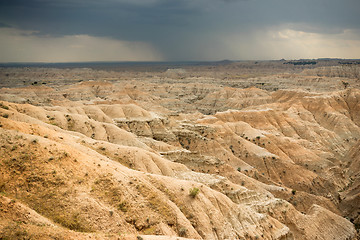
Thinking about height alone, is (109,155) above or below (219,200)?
above

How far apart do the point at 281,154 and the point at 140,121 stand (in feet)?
98.9

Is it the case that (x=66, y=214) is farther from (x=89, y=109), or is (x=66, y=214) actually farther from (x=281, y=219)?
(x=89, y=109)

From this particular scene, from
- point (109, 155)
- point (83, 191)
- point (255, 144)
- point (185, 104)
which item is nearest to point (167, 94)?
point (185, 104)

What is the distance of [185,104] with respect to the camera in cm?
13725

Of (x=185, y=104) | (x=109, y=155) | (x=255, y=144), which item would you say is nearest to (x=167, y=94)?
(x=185, y=104)

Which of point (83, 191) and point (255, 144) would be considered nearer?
point (83, 191)

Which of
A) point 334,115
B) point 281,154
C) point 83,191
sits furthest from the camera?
point 334,115

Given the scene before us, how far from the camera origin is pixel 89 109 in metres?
62.8

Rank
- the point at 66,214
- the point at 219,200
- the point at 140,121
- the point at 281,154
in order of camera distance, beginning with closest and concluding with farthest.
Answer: the point at 66,214 < the point at 219,200 < the point at 140,121 < the point at 281,154

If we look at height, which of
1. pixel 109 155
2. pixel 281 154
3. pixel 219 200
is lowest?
pixel 281 154

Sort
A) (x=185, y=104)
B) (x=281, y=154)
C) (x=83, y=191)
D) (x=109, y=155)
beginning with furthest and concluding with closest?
(x=185, y=104) → (x=281, y=154) → (x=109, y=155) → (x=83, y=191)

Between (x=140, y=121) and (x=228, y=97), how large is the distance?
296 ft

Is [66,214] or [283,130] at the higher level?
[66,214]

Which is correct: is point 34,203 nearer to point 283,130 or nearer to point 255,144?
point 255,144
